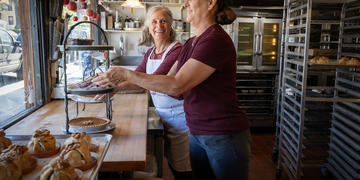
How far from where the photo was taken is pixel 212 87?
150cm

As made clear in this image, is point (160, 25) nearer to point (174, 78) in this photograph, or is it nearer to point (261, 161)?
point (174, 78)

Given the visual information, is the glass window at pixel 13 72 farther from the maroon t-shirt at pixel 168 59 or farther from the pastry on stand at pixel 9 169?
the pastry on stand at pixel 9 169

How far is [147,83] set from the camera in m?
1.48

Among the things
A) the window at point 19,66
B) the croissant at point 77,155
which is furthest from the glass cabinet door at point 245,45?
the croissant at point 77,155

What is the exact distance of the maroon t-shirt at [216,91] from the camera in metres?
1.43

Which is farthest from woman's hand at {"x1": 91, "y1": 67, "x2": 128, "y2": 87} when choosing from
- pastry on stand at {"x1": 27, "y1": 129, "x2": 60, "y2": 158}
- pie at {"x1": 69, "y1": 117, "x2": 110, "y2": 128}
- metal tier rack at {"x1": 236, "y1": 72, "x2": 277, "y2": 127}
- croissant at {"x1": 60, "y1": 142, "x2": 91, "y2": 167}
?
metal tier rack at {"x1": 236, "y1": 72, "x2": 277, "y2": 127}

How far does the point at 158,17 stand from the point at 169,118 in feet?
2.78

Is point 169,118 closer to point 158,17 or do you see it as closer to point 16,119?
point 158,17

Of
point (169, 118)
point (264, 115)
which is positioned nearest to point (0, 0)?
point (169, 118)

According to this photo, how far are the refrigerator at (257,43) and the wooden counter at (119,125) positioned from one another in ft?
8.74

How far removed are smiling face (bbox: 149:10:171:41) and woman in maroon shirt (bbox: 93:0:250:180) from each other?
2.99ft

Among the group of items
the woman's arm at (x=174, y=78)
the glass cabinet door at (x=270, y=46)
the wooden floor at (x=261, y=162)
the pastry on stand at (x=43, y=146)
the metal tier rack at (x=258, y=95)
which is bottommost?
the wooden floor at (x=261, y=162)

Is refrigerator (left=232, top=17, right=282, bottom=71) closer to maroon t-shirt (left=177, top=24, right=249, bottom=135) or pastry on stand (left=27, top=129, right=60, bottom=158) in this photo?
maroon t-shirt (left=177, top=24, right=249, bottom=135)

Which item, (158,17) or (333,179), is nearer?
(158,17)
